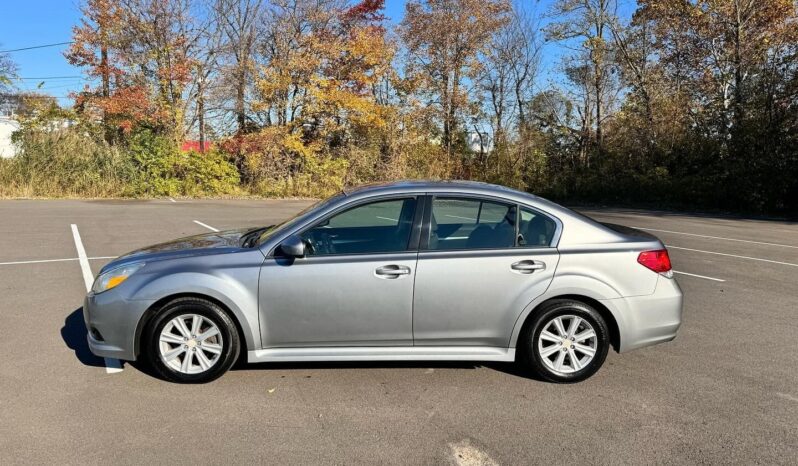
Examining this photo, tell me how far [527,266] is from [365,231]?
4.77 ft

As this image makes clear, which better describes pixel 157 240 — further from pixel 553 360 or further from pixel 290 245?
pixel 553 360

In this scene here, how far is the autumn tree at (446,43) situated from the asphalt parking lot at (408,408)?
2366cm

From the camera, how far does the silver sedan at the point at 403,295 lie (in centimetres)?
390

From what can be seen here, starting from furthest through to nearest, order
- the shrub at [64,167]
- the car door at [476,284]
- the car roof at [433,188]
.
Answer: the shrub at [64,167] → the car roof at [433,188] → the car door at [476,284]

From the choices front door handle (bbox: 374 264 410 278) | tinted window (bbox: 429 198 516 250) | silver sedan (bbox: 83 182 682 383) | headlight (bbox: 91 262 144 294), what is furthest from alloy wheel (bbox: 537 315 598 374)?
headlight (bbox: 91 262 144 294)

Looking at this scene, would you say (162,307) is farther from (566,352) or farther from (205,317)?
(566,352)

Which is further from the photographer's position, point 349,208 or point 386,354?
point 349,208

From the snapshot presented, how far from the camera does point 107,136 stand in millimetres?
23078

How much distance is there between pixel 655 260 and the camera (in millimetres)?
4160

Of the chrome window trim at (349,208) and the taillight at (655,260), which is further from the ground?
the chrome window trim at (349,208)

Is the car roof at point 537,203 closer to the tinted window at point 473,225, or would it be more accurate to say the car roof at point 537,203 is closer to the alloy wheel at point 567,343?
the tinted window at point 473,225

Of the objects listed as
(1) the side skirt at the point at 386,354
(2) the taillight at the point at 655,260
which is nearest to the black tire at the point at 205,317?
(1) the side skirt at the point at 386,354

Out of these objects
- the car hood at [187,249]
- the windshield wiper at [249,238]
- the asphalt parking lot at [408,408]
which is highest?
the windshield wiper at [249,238]

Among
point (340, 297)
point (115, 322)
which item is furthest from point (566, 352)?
point (115, 322)
